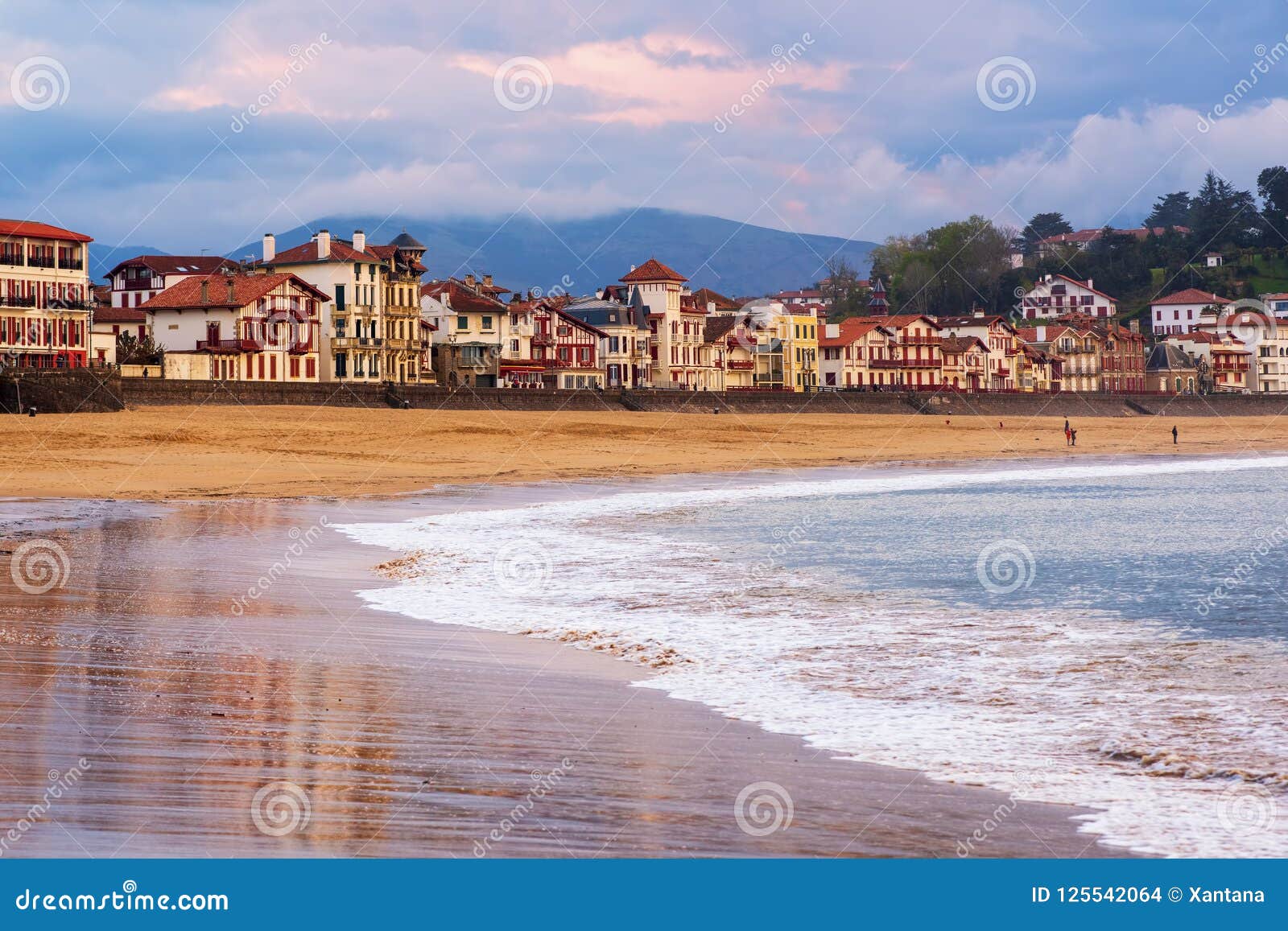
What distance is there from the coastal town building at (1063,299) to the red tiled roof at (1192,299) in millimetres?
6383

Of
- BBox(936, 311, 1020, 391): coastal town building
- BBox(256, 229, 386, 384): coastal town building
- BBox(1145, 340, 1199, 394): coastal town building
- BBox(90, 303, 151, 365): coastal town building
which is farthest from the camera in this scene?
BBox(1145, 340, 1199, 394): coastal town building

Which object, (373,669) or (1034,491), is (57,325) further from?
(373,669)

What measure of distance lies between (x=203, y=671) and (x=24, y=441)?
114ft

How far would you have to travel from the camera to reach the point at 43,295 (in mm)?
69125

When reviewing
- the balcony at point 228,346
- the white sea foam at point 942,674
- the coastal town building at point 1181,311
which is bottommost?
the white sea foam at point 942,674

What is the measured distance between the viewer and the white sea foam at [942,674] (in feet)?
28.9

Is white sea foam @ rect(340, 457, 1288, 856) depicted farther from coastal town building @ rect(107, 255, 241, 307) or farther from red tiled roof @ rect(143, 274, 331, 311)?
coastal town building @ rect(107, 255, 241, 307)

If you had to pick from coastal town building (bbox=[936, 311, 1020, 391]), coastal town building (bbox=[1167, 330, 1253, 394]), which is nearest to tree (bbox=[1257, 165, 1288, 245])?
coastal town building (bbox=[1167, 330, 1253, 394])

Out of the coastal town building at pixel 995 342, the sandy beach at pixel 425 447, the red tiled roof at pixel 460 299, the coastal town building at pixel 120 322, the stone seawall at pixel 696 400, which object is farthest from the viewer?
the coastal town building at pixel 995 342

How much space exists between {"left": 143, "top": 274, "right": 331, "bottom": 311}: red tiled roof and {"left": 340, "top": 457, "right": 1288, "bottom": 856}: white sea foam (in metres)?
55.0

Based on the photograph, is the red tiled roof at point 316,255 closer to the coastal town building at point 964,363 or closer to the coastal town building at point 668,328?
the coastal town building at point 668,328

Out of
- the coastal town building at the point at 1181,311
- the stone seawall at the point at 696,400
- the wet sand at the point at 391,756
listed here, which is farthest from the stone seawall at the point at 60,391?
the coastal town building at the point at 1181,311

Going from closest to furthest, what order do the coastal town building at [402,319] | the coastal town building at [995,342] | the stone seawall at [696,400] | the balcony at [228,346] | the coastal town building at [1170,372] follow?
the stone seawall at [696,400] → the balcony at [228,346] → the coastal town building at [402,319] → the coastal town building at [995,342] → the coastal town building at [1170,372]

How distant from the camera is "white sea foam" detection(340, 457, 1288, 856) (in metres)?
8.80
